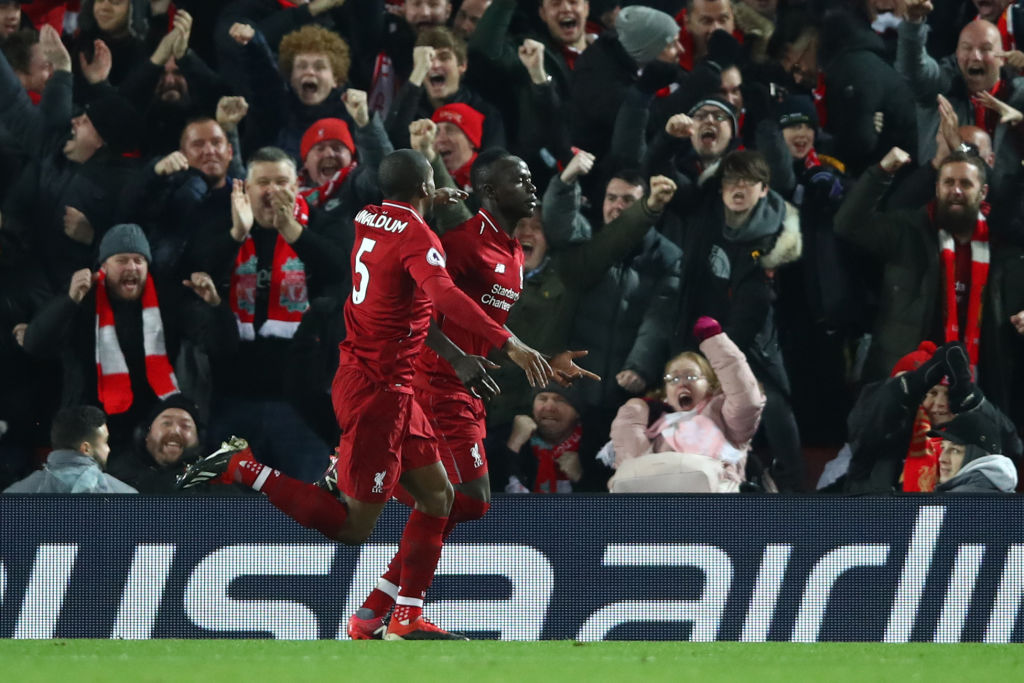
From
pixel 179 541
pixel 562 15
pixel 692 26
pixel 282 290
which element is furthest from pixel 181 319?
pixel 692 26

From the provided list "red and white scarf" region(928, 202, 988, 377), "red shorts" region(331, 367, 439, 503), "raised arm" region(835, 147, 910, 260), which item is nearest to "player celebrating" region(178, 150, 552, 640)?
"red shorts" region(331, 367, 439, 503)

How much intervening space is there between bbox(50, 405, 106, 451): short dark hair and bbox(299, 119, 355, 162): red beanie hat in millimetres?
2002

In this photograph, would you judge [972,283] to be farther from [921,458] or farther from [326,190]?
[326,190]

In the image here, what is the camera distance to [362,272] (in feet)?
16.6

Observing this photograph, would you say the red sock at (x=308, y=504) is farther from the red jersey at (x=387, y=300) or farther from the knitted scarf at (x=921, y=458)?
the knitted scarf at (x=921, y=458)

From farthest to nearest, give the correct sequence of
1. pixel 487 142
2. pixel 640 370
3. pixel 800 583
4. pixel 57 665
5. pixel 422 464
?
pixel 487 142 → pixel 640 370 → pixel 800 583 → pixel 422 464 → pixel 57 665

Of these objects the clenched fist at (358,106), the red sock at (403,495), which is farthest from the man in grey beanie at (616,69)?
the red sock at (403,495)

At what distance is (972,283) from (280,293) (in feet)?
11.4

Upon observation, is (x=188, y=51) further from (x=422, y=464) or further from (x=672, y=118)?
(x=422, y=464)

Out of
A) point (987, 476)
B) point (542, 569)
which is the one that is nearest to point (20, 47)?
point (542, 569)

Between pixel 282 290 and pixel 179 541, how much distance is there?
1563mm

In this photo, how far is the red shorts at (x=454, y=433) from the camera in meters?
5.40

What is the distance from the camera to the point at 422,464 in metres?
5.12

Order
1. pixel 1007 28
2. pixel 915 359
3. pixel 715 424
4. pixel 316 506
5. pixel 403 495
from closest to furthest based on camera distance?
pixel 316 506
pixel 403 495
pixel 715 424
pixel 915 359
pixel 1007 28
